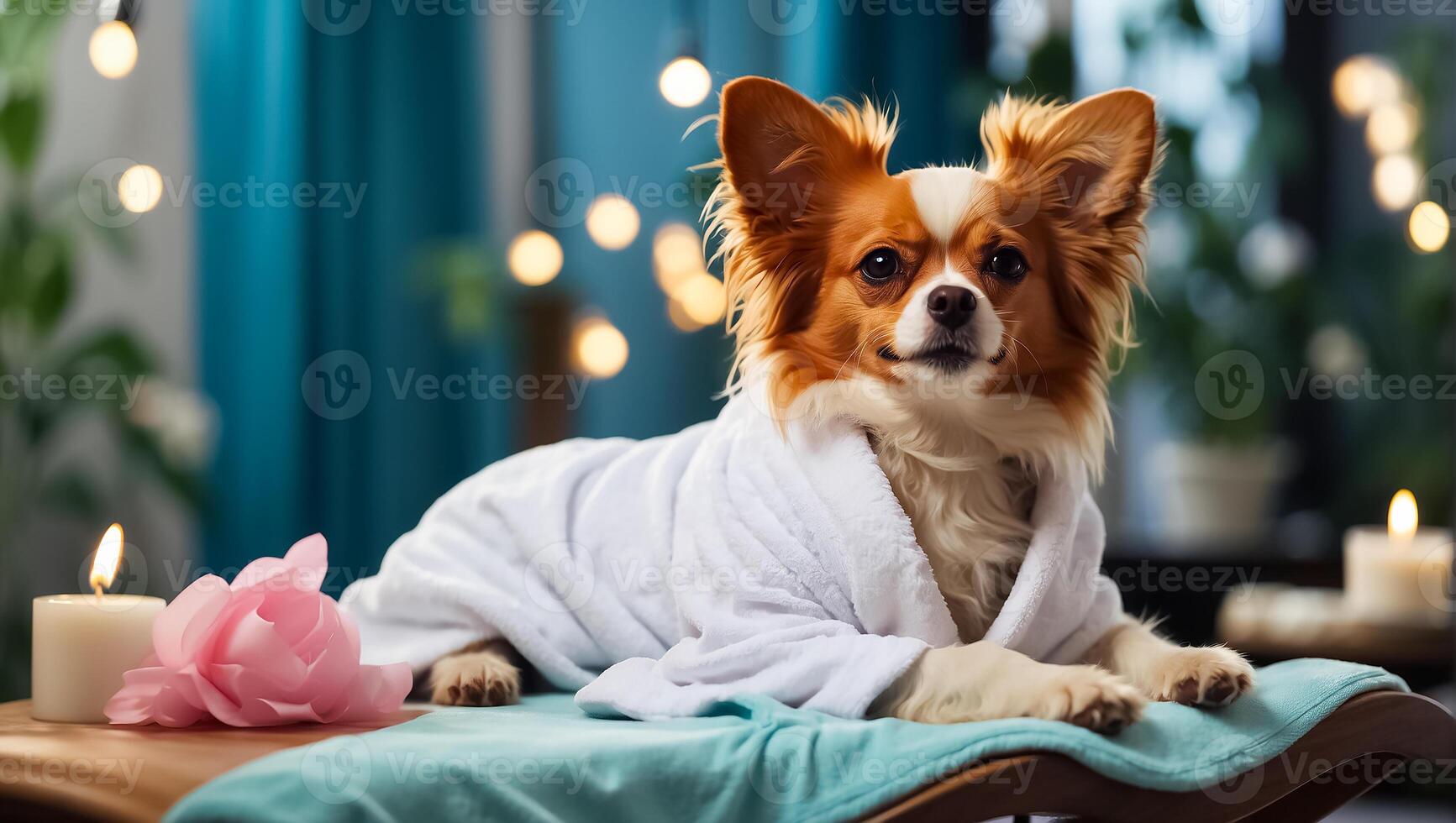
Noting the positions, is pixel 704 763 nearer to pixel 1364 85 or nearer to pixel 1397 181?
pixel 1397 181

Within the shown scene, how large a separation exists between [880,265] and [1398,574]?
1.26m

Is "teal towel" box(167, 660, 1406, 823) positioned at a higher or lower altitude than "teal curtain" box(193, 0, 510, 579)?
lower

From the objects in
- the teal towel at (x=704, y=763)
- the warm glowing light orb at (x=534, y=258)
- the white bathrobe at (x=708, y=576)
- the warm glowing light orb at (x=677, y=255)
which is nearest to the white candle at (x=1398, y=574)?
the white bathrobe at (x=708, y=576)

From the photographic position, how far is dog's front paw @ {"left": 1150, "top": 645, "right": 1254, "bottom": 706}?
48.2 inches

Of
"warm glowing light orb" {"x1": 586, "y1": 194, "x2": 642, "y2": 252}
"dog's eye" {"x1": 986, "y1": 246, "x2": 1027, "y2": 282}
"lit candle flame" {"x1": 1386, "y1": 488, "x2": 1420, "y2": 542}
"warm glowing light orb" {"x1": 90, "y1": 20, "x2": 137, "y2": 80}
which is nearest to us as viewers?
"dog's eye" {"x1": 986, "y1": 246, "x2": 1027, "y2": 282}

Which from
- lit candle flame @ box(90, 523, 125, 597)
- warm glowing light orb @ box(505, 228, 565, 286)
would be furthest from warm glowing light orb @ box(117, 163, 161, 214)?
lit candle flame @ box(90, 523, 125, 597)

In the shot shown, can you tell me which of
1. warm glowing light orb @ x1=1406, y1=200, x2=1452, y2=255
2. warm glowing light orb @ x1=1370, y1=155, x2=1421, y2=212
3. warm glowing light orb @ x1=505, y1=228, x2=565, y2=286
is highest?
warm glowing light orb @ x1=1370, y1=155, x2=1421, y2=212

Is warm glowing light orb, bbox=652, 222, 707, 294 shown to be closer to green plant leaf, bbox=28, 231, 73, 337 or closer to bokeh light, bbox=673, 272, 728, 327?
bokeh light, bbox=673, 272, 728, 327

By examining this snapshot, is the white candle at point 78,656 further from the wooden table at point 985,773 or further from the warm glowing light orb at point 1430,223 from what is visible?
the warm glowing light orb at point 1430,223

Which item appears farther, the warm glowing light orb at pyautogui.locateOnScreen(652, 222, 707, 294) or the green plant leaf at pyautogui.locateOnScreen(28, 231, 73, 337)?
the warm glowing light orb at pyautogui.locateOnScreen(652, 222, 707, 294)

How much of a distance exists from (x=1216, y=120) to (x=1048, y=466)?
260cm

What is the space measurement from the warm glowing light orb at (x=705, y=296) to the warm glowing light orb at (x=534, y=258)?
38 cm

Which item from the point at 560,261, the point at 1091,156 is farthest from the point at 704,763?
the point at 560,261

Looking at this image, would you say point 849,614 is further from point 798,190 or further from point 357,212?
point 357,212
